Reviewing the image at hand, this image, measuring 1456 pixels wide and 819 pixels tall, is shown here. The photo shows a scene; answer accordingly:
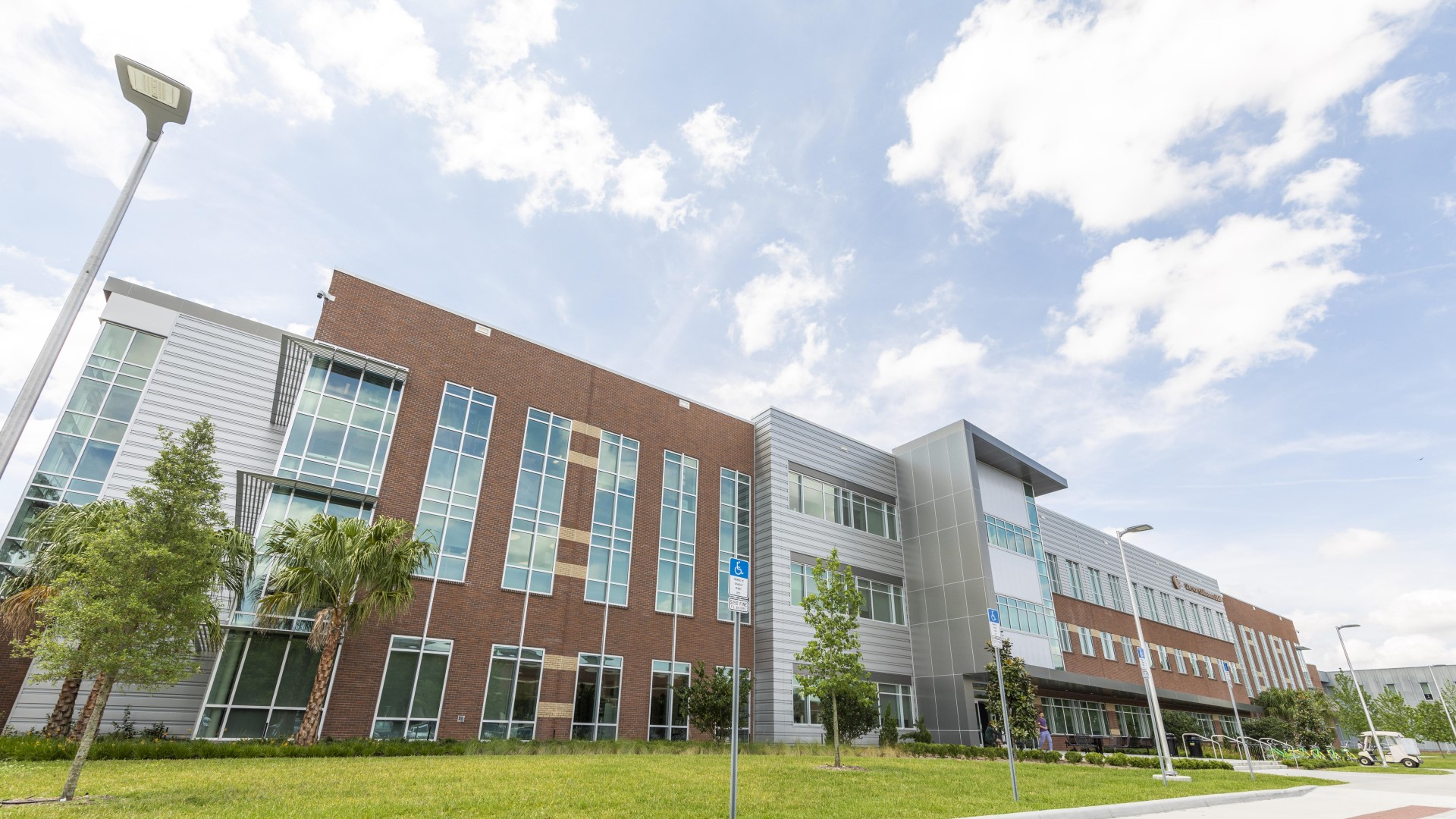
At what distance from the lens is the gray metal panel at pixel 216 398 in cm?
2100

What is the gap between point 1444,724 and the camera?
52.3 m

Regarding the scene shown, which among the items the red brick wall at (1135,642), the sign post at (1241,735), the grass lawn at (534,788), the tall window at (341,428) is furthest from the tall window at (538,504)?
the red brick wall at (1135,642)

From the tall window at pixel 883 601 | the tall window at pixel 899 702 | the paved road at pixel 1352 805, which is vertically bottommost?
the paved road at pixel 1352 805

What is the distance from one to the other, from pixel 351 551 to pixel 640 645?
12750mm

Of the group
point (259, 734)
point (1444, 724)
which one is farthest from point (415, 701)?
point (1444, 724)

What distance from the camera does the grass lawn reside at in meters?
10.0

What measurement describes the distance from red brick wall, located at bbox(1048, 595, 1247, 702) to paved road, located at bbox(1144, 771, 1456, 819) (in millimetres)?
20183

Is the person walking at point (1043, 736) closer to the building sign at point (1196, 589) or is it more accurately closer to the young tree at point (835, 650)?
the young tree at point (835, 650)

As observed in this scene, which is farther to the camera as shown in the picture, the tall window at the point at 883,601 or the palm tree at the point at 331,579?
the tall window at the point at 883,601

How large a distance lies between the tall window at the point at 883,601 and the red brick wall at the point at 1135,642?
1155 centimetres

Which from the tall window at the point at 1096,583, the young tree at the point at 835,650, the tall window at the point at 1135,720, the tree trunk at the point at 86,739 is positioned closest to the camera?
the tree trunk at the point at 86,739

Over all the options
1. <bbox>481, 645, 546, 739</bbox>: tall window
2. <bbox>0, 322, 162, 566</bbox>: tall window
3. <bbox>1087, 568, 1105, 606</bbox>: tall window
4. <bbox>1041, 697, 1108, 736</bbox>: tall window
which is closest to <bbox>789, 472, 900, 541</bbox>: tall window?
<bbox>1041, 697, 1108, 736</bbox>: tall window

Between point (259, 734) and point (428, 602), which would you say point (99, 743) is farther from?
point (428, 602)

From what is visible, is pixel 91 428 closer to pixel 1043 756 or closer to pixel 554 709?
pixel 554 709
